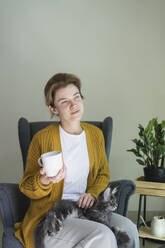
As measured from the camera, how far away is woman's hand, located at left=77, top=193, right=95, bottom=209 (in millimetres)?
1413

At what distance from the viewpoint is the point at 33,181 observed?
1.38 m

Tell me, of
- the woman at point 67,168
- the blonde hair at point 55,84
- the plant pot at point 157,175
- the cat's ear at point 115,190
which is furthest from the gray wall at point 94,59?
the cat's ear at point 115,190

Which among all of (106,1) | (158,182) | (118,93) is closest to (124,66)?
(118,93)

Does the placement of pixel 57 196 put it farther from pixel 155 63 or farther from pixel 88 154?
pixel 155 63

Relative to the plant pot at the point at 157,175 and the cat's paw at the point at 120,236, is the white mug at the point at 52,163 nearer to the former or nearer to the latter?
the cat's paw at the point at 120,236

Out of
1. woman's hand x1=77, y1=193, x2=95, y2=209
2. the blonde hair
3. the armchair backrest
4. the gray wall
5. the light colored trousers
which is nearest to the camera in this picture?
the light colored trousers

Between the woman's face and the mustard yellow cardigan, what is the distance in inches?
4.6

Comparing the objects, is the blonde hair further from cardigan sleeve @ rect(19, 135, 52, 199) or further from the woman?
cardigan sleeve @ rect(19, 135, 52, 199)

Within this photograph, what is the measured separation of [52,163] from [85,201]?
319 mm

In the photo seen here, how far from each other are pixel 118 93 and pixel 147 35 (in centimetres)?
55

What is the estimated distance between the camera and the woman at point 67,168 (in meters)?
1.36

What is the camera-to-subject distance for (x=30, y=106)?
287 centimetres

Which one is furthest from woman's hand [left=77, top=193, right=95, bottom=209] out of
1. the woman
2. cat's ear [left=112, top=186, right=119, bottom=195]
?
cat's ear [left=112, top=186, right=119, bottom=195]

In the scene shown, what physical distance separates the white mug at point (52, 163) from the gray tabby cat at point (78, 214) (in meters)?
0.18
